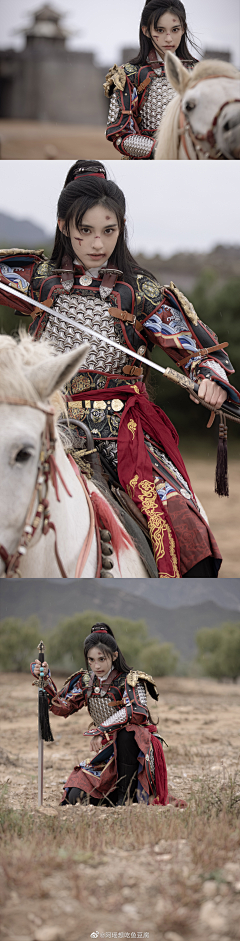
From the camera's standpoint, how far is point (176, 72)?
2369 mm

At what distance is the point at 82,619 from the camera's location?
5090mm

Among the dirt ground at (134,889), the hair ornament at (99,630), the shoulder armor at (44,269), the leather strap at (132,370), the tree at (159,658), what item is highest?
the shoulder armor at (44,269)

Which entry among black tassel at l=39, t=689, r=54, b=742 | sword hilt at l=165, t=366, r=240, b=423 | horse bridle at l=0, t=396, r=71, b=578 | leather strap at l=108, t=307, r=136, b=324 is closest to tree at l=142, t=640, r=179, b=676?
black tassel at l=39, t=689, r=54, b=742

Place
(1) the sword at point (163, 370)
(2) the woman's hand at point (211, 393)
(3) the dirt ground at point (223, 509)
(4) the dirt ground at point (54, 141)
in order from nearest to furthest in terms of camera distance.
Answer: (1) the sword at point (163, 370)
(2) the woman's hand at point (211, 393)
(4) the dirt ground at point (54, 141)
(3) the dirt ground at point (223, 509)

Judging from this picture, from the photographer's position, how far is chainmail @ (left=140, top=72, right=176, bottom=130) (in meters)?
2.96

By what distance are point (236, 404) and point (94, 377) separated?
0.62 m

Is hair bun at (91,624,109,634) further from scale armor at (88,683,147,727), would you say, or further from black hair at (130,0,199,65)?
black hair at (130,0,199,65)

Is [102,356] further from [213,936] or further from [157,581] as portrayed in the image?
[213,936]

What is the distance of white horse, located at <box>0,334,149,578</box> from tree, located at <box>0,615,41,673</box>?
2.94 m

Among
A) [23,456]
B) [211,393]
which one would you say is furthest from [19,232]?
[23,456]

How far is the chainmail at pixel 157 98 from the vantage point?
2.96 meters

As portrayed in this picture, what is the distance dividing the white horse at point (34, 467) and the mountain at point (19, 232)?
238 cm

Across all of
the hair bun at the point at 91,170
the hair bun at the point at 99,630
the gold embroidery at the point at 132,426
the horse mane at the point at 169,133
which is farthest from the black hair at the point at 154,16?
the hair bun at the point at 99,630

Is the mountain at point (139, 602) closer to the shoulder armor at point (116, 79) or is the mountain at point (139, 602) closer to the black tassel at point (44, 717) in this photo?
the black tassel at point (44, 717)
